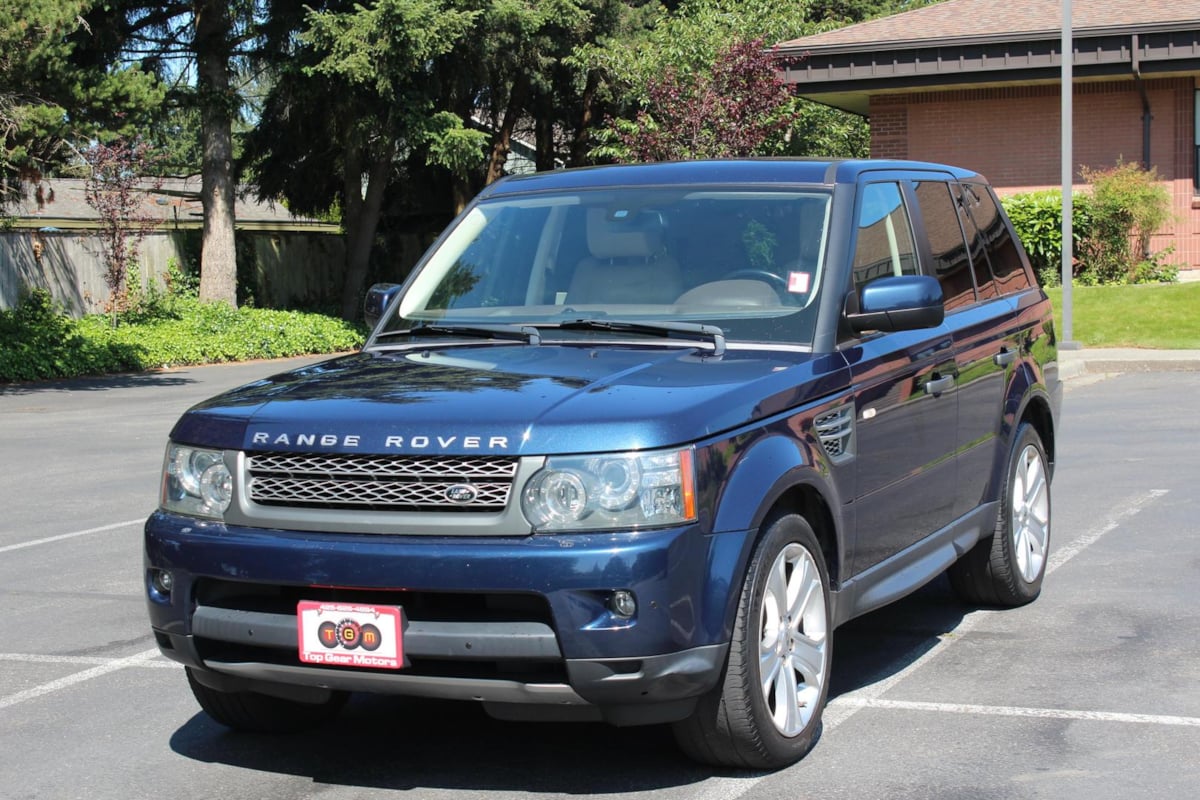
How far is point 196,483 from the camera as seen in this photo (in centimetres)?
475

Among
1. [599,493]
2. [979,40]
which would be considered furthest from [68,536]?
[979,40]

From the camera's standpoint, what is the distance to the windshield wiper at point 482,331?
5.43 meters

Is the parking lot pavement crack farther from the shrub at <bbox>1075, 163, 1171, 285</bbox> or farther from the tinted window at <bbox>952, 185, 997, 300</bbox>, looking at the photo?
the shrub at <bbox>1075, 163, 1171, 285</bbox>

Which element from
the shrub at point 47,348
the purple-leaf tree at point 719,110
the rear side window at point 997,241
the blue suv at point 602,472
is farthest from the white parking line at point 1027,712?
the purple-leaf tree at point 719,110

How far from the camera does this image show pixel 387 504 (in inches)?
171

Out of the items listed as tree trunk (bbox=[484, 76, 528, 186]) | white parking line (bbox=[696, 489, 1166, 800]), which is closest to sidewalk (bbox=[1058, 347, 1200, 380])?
white parking line (bbox=[696, 489, 1166, 800])

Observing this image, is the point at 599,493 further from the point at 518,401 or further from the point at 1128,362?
the point at 1128,362

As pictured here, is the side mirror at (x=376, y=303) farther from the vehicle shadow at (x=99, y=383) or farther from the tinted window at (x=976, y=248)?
the vehicle shadow at (x=99, y=383)

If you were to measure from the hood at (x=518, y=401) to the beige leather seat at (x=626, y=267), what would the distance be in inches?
19.3

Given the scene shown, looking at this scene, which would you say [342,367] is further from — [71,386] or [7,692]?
[71,386]

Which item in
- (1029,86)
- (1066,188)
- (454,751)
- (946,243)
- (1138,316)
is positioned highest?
(1029,86)

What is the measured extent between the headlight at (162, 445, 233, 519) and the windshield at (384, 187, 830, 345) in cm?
132

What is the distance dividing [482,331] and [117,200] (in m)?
24.0

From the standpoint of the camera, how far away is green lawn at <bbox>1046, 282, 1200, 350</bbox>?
21.7 metres
